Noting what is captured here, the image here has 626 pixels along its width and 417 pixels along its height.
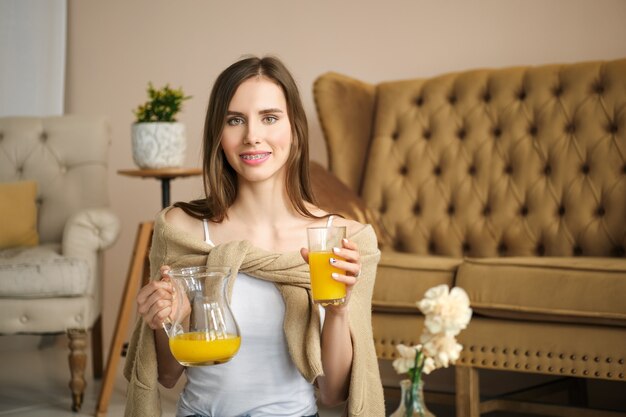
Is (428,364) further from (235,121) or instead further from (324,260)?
(235,121)

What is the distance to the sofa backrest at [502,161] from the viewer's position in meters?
2.74

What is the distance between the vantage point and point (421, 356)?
0.88 m

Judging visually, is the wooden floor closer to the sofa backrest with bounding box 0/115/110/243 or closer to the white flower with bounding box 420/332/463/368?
the sofa backrest with bounding box 0/115/110/243

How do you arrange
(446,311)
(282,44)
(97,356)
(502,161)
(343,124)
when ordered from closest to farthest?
(446,311), (502,161), (343,124), (97,356), (282,44)

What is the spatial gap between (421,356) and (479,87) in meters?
2.28

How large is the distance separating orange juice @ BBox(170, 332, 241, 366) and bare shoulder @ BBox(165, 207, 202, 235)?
408mm

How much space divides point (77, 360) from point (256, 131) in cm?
167

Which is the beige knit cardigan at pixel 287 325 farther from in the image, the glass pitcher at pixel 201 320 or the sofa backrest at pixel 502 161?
the sofa backrest at pixel 502 161

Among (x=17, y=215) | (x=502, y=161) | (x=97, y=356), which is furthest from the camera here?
(x=97, y=356)

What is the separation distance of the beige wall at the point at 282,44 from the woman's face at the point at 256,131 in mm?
1995

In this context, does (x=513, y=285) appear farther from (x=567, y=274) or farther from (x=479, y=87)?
(x=479, y=87)

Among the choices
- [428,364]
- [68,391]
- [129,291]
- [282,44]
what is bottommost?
[68,391]

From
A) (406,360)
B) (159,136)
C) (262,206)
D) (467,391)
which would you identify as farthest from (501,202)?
(406,360)

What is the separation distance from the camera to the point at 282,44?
148 inches
